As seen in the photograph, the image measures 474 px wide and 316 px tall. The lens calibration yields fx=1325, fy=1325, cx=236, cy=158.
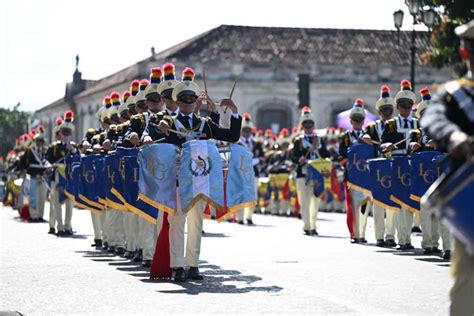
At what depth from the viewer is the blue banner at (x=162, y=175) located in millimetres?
13242

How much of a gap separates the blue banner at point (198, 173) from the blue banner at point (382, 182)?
4.72 meters

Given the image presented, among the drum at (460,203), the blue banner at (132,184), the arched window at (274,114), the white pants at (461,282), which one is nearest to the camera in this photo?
the drum at (460,203)

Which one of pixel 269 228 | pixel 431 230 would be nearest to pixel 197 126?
pixel 431 230

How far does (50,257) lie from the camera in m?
16.5

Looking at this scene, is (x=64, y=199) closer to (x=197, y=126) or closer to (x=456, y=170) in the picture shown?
(x=197, y=126)

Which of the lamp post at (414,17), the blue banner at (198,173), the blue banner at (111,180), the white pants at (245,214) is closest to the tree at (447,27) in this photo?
A: the lamp post at (414,17)

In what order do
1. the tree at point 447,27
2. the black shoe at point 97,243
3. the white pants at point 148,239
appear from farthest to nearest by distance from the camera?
the tree at point 447,27
the black shoe at point 97,243
the white pants at point 148,239

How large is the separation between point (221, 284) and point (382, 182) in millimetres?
5586

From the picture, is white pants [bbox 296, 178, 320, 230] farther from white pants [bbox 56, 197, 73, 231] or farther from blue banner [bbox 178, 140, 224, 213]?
blue banner [bbox 178, 140, 224, 213]

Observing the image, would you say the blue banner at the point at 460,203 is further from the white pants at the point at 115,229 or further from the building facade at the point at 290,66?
the building facade at the point at 290,66

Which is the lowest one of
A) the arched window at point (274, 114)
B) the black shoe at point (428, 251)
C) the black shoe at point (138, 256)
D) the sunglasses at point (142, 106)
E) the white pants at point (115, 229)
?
the black shoe at point (138, 256)

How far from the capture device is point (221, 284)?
41.1 ft

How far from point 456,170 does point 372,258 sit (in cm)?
901

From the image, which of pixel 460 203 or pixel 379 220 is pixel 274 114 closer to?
Result: pixel 379 220
